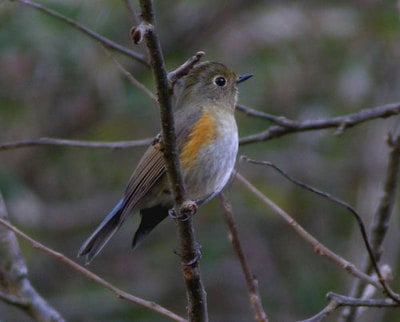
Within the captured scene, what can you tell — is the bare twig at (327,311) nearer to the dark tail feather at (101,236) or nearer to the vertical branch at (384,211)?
the vertical branch at (384,211)

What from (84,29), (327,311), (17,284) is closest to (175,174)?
(327,311)

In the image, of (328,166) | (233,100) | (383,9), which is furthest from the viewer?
(328,166)

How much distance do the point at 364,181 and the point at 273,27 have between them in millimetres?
1378

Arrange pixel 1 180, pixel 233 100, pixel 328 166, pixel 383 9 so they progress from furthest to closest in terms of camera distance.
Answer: pixel 328 166, pixel 383 9, pixel 1 180, pixel 233 100

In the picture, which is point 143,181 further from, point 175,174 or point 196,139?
point 175,174

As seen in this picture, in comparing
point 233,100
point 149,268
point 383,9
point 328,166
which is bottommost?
point 233,100

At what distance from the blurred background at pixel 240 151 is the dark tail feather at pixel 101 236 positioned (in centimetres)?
232

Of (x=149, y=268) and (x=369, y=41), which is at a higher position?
(x=369, y=41)

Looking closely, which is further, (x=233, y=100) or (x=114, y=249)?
(x=114, y=249)

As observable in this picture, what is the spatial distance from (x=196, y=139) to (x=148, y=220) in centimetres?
45

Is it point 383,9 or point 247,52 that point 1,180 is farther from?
point 383,9

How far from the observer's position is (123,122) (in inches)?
299

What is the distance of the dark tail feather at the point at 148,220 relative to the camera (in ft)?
15.0

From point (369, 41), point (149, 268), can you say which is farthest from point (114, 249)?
point (369, 41)
